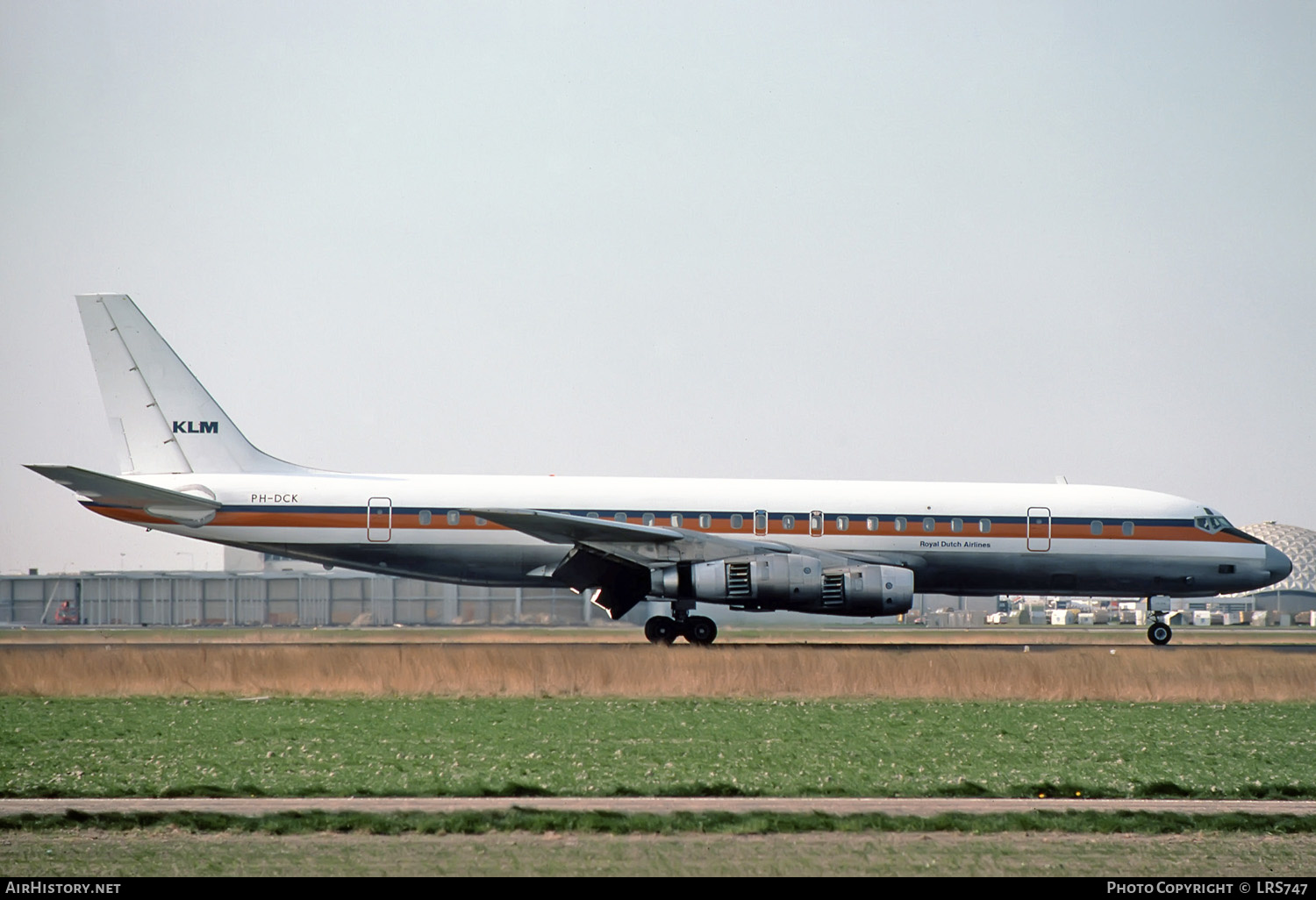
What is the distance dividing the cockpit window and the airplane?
1.4 inches

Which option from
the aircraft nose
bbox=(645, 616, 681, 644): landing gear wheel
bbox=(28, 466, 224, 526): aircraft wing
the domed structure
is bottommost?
the domed structure

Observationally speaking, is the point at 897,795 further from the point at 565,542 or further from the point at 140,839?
the point at 565,542

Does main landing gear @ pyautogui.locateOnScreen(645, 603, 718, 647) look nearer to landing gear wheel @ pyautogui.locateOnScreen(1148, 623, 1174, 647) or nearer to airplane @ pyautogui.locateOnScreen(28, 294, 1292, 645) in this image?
airplane @ pyautogui.locateOnScreen(28, 294, 1292, 645)

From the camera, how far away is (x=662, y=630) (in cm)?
2670

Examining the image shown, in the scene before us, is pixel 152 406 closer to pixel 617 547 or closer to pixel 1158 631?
pixel 617 547

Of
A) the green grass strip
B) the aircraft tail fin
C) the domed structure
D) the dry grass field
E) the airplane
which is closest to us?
the green grass strip

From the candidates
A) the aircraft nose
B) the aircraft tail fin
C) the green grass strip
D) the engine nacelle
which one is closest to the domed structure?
the aircraft nose

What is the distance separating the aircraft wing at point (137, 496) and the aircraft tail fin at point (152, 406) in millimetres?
1382

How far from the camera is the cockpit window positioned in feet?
95.6

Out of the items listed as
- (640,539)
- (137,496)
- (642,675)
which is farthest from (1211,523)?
(137,496)

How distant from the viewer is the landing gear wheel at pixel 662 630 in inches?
1046

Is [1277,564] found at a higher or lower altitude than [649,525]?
lower

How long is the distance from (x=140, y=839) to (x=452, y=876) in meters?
2.30

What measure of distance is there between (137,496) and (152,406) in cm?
271
